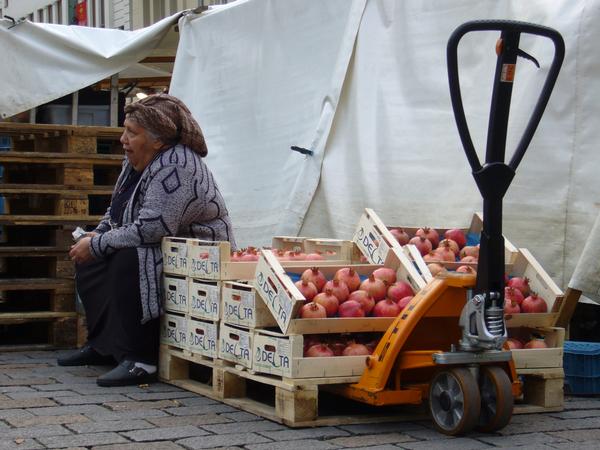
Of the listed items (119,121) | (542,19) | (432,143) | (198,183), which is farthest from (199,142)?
(119,121)

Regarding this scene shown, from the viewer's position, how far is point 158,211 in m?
6.14

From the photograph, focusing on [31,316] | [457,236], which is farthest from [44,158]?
[457,236]

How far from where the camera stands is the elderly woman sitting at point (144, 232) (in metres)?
6.14

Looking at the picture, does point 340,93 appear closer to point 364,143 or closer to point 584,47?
point 364,143

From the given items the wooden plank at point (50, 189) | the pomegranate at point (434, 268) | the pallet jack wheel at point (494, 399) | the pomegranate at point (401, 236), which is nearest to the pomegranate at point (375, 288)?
the pomegranate at point (434, 268)

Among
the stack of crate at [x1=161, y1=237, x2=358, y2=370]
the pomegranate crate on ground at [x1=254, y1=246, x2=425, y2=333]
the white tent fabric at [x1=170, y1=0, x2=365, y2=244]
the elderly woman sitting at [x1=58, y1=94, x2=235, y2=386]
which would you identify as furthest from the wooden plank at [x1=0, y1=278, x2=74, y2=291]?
the pomegranate crate on ground at [x1=254, y1=246, x2=425, y2=333]

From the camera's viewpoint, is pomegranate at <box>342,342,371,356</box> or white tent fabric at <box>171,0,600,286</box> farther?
white tent fabric at <box>171,0,600,286</box>

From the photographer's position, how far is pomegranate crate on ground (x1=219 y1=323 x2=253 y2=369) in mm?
5297

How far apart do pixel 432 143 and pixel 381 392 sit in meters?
2.89

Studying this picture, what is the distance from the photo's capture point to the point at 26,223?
7.66 metres

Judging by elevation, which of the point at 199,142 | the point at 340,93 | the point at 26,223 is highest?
the point at 340,93

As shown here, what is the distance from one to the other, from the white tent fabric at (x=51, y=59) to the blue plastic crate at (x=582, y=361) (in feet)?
16.8

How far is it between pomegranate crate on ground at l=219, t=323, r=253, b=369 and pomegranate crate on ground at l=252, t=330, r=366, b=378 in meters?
0.22

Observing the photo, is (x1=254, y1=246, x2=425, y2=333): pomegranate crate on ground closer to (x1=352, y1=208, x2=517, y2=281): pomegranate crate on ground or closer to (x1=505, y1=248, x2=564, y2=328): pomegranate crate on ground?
→ (x1=352, y1=208, x2=517, y2=281): pomegranate crate on ground
